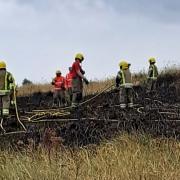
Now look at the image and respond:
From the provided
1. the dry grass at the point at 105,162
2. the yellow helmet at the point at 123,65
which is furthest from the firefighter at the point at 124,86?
the dry grass at the point at 105,162

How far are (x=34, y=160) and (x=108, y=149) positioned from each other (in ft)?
4.18

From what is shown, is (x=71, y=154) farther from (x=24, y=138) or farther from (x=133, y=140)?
(x=24, y=138)

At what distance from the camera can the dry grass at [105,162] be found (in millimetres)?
7500

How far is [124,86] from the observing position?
15531 millimetres

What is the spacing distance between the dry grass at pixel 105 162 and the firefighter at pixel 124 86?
19.7 feet

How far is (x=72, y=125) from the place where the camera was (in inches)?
486

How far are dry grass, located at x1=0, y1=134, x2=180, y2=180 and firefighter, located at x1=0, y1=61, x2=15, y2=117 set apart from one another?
190 inches

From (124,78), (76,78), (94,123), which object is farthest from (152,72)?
(94,123)

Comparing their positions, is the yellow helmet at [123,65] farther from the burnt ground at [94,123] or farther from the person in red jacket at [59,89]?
the person in red jacket at [59,89]

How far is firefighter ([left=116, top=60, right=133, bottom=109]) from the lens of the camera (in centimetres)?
1548

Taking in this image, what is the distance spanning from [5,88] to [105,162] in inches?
266

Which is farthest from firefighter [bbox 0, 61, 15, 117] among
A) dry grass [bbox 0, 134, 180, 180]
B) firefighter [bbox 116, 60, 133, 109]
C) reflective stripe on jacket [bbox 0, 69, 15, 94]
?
dry grass [bbox 0, 134, 180, 180]

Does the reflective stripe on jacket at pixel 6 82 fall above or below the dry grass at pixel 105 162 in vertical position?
above

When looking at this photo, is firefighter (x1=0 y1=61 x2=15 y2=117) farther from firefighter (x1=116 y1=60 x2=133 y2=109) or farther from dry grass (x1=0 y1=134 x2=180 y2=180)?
dry grass (x1=0 y1=134 x2=180 y2=180)
